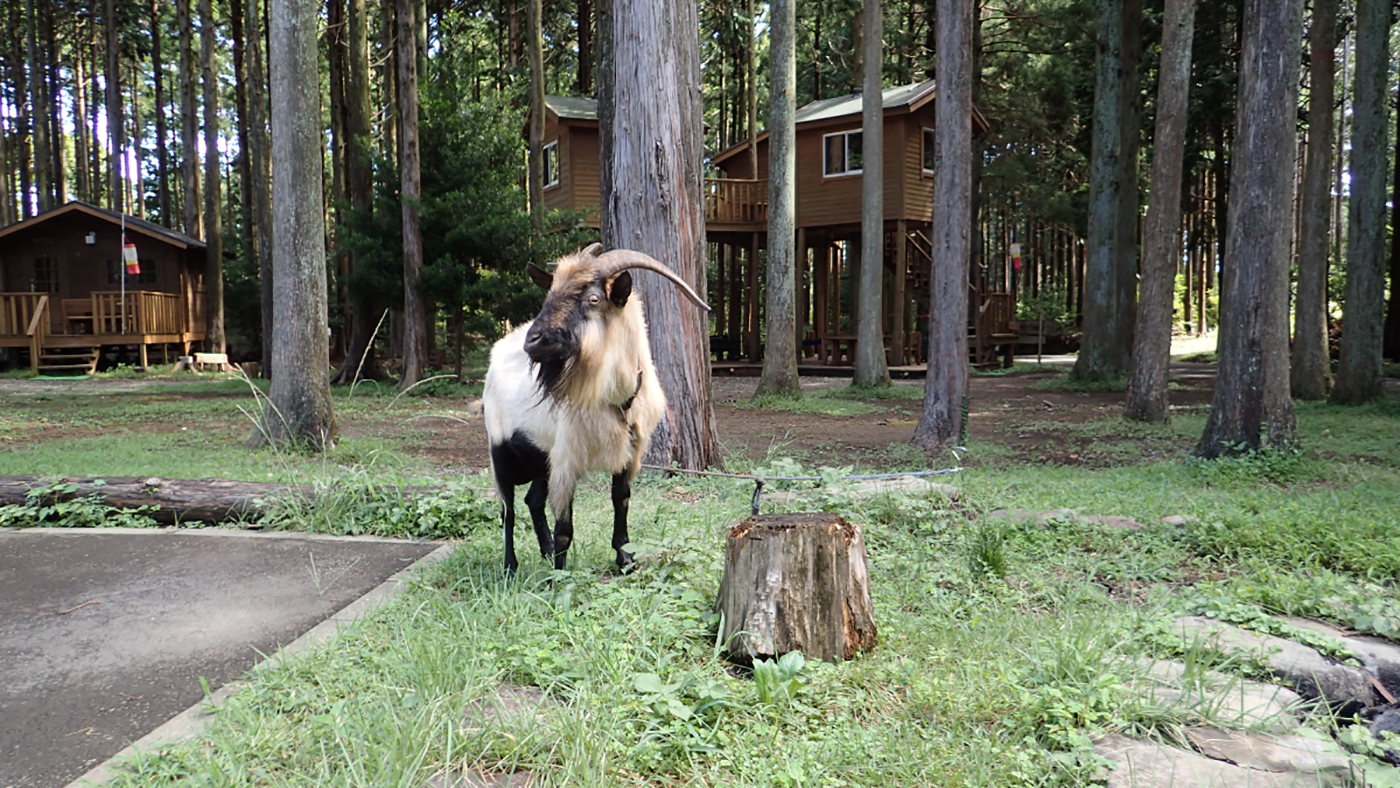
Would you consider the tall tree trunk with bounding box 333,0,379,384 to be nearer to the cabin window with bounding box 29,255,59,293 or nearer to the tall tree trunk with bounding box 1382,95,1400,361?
the cabin window with bounding box 29,255,59,293

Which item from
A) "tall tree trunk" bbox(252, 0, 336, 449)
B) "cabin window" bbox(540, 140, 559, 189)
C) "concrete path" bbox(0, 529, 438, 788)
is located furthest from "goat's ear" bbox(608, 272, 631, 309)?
"cabin window" bbox(540, 140, 559, 189)

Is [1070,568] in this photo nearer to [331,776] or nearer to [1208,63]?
[331,776]

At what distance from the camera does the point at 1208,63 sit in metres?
22.6

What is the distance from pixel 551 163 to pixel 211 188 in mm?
9284

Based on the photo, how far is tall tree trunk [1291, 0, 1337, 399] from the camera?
13297 mm

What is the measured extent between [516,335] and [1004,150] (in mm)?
29957

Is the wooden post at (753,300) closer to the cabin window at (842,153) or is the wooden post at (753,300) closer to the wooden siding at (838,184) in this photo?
the wooden siding at (838,184)

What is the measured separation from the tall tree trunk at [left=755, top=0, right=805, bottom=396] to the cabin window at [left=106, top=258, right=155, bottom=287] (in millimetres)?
20508

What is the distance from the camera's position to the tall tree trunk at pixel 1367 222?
13.1m

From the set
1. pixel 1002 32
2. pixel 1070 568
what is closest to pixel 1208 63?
pixel 1002 32

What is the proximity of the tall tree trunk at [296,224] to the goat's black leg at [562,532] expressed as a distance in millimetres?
6178

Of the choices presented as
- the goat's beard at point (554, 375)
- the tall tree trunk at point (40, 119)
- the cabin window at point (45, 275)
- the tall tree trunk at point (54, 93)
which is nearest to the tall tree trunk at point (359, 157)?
the cabin window at point (45, 275)

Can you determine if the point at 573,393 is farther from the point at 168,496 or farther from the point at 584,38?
the point at 584,38

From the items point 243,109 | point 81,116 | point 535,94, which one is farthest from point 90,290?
point 535,94
